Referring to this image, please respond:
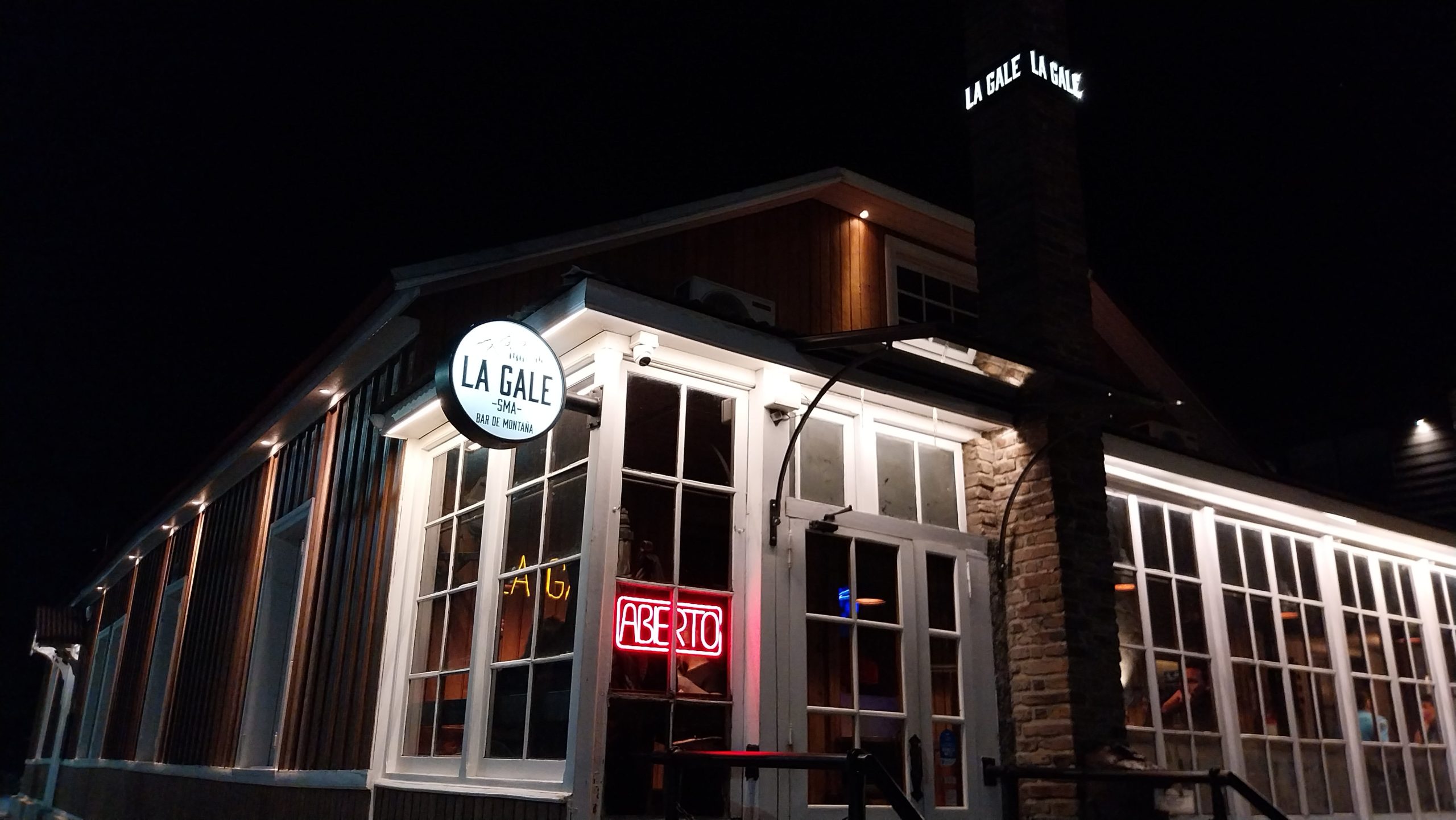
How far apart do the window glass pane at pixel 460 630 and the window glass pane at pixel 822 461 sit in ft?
6.87

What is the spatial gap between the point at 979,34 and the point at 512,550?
5.41m

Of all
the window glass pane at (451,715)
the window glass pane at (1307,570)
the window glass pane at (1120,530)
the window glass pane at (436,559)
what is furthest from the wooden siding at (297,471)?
the window glass pane at (1307,570)

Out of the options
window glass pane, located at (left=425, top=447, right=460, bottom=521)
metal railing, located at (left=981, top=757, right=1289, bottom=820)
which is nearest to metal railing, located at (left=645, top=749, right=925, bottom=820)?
metal railing, located at (left=981, top=757, right=1289, bottom=820)

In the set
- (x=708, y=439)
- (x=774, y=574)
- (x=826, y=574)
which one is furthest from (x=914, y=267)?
(x=774, y=574)

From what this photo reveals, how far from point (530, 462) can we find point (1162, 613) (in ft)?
16.2

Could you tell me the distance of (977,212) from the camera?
7766mm

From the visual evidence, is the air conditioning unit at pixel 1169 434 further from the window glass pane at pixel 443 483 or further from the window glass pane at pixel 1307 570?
the window glass pane at pixel 443 483

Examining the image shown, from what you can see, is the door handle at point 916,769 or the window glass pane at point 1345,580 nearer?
the door handle at point 916,769

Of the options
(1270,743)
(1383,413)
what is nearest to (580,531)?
(1270,743)

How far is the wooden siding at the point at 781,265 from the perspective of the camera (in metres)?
9.27

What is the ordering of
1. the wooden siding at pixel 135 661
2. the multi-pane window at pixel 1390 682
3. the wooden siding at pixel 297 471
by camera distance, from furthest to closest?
the wooden siding at pixel 135 661 < the wooden siding at pixel 297 471 < the multi-pane window at pixel 1390 682

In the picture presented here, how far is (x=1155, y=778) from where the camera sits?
4816 millimetres

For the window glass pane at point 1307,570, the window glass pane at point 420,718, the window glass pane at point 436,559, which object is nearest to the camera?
the window glass pane at point 420,718

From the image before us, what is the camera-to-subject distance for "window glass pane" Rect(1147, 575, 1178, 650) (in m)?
7.50
